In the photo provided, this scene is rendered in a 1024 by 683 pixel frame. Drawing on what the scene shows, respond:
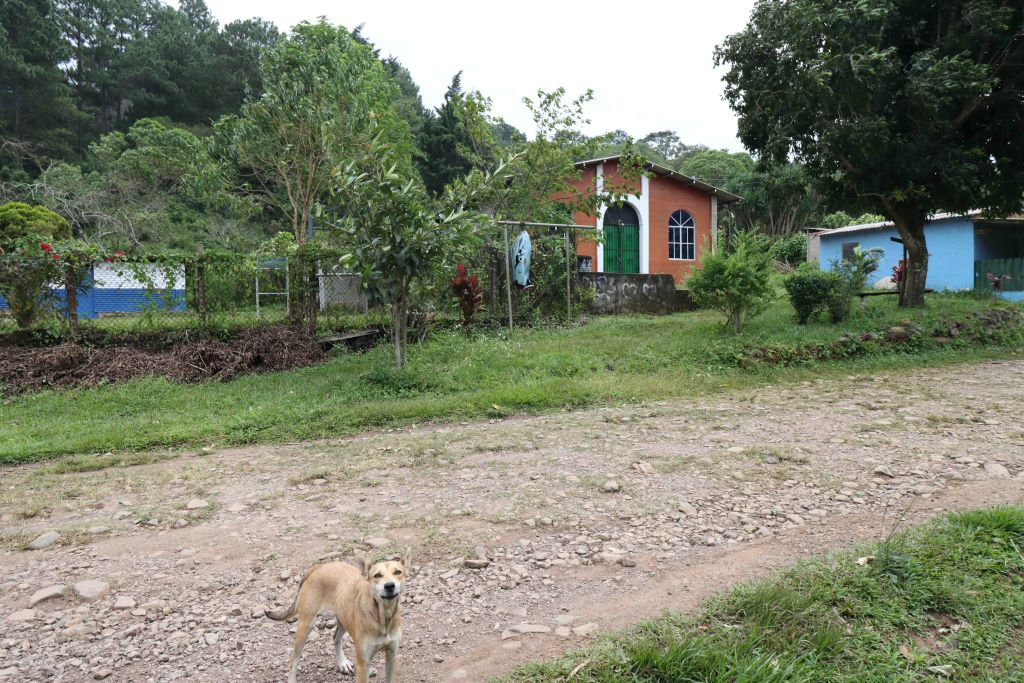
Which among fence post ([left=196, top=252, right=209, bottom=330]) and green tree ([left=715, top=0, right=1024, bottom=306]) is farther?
green tree ([left=715, top=0, right=1024, bottom=306])

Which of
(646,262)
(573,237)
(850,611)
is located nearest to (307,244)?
(573,237)

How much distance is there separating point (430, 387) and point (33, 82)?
3159 centimetres

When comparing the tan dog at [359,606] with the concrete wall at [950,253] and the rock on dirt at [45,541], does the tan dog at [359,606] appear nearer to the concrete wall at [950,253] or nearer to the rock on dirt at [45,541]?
the rock on dirt at [45,541]

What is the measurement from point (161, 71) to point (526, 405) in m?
36.2

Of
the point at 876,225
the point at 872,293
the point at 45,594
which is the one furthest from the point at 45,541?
the point at 876,225

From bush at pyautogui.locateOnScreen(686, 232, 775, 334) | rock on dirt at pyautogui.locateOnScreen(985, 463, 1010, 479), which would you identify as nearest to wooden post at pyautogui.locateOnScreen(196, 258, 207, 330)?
bush at pyautogui.locateOnScreen(686, 232, 775, 334)

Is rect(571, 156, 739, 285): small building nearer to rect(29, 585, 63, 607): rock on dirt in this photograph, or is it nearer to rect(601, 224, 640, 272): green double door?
rect(601, 224, 640, 272): green double door

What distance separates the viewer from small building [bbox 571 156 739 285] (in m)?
20.4

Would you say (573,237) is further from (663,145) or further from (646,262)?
(663,145)

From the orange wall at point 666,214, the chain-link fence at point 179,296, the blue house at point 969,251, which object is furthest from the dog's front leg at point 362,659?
the orange wall at point 666,214

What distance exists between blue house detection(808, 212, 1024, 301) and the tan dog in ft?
59.7

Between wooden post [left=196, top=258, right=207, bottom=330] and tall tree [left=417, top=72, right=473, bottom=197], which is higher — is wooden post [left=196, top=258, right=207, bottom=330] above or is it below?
below

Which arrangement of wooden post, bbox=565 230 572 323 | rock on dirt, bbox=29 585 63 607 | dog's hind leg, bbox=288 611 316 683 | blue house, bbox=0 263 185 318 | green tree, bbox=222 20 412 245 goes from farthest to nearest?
1. green tree, bbox=222 20 412 245
2. wooden post, bbox=565 230 572 323
3. blue house, bbox=0 263 185 318
4. rock on dirt, bbox=29 585 63 607
5. dog's hind leg, bbox=288 611 316 683

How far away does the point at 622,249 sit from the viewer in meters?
20.7
